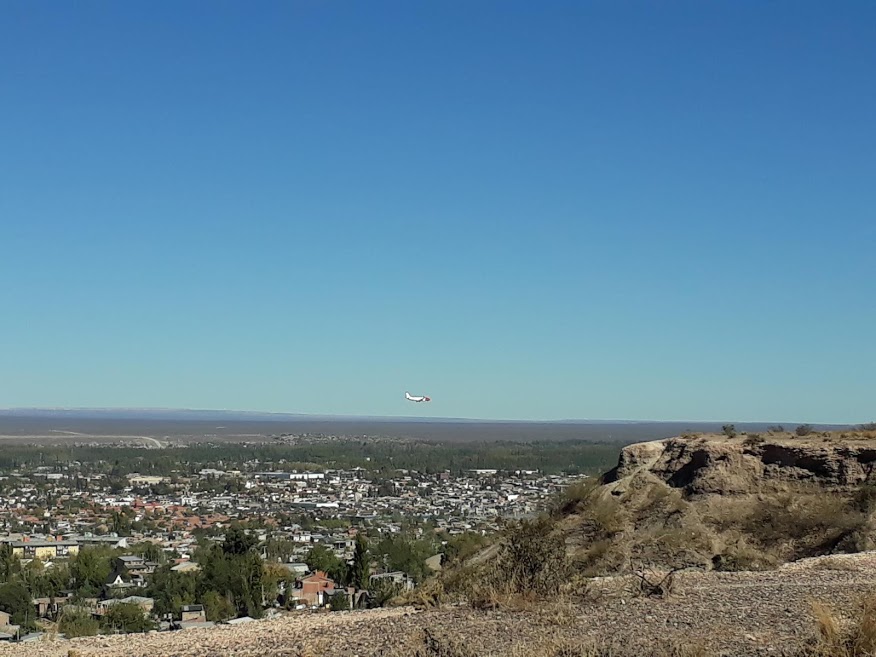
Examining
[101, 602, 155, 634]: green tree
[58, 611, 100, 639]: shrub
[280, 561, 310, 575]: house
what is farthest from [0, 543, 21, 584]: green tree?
[58, 611, 100, 639]: shrub

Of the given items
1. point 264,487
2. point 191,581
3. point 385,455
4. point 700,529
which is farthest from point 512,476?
point 700,529

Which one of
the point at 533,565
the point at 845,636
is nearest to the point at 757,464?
the point at 533,565

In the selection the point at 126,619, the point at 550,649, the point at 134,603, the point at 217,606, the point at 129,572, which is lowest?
the point at 129,572

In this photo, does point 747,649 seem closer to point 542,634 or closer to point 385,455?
point 542,634

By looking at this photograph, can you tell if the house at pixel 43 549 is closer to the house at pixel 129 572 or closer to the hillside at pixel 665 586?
the house at pixel 129 572

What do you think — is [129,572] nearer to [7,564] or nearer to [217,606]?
[7,564]

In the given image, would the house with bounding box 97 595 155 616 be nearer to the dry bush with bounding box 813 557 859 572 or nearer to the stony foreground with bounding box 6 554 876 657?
the stony foreground with bounding box 6 554 876 657
